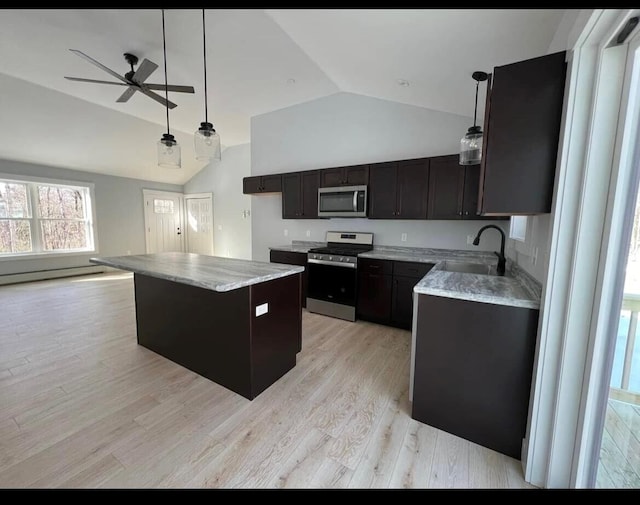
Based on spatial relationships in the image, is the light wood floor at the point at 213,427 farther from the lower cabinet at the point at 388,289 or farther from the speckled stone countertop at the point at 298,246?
the speckled stone countertop at the point at 298,246

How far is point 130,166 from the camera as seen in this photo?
6.46 meters

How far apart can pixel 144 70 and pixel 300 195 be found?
2.33m

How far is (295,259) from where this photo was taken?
13.3 feet

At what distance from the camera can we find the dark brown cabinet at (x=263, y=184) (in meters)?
4.47

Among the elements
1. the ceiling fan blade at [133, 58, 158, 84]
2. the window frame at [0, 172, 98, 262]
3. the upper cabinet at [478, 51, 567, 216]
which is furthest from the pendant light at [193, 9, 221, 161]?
the window frame at [0, 172, 98, 262]

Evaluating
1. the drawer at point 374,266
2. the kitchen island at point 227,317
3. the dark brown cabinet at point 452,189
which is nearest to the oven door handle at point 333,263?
the drawer at point 374,266

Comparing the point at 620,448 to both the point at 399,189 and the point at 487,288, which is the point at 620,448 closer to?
the point at 487,288

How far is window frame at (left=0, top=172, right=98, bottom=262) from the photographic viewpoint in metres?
5.34

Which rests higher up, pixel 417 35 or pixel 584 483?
pixel 417 35

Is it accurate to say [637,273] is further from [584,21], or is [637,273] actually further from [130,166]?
[130,166]

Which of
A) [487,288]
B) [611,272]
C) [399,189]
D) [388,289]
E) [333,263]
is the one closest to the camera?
[611,272]

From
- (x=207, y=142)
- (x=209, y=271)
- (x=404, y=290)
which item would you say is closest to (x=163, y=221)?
(x=207, y=142)

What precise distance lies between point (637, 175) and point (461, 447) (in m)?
1.64

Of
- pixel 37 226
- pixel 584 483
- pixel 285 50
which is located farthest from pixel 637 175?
pixel 37 226
